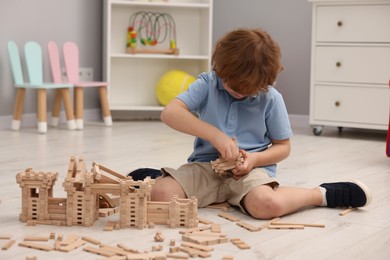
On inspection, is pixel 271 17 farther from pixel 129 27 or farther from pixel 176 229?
pixel 176 229

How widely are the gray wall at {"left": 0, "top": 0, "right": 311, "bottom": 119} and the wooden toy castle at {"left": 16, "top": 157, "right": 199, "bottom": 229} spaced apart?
2.16m

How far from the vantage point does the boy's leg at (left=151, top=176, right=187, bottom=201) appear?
1.74 m

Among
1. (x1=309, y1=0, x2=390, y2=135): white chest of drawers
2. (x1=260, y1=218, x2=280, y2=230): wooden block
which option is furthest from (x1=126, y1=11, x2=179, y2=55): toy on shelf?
(x1=260, y1=218, x2=280, y2=230): wooden block

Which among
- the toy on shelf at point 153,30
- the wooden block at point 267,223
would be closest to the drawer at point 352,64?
the toy on shelf at point 153,30

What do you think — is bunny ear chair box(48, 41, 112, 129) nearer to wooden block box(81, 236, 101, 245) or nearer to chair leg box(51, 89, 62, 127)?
chair leg box(51, 89, 62, 127)

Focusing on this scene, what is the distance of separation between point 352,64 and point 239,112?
178cm

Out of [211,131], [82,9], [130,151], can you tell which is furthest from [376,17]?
[211,131]

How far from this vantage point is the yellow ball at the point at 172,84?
400 centimetres

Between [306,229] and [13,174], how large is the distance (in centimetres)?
105

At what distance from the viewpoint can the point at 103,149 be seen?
9.46 feet

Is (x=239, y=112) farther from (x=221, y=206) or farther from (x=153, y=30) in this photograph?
(x=153, y=30)

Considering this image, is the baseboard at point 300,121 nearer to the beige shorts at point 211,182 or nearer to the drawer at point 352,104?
the drawer at point 352,104

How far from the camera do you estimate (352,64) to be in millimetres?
3439

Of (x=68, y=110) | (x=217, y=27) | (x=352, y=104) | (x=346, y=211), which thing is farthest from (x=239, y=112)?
(x=217, y=27)
